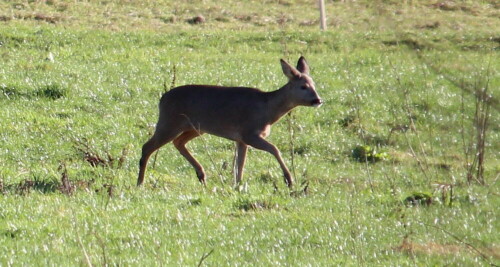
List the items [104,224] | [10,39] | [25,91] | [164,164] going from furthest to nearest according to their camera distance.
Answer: [10,39] → [25,91] → [164,164] → [104,224]

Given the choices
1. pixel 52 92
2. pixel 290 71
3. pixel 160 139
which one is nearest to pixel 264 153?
pixel 290 71

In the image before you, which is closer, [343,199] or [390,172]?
[343,199]

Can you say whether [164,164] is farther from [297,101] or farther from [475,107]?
[475,107]

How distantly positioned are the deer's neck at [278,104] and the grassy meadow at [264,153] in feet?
1.56

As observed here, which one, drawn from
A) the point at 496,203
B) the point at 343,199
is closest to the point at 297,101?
the point at 343,199

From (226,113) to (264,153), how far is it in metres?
2.90

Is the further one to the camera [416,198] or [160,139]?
[160,139]

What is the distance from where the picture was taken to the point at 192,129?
11625 millimetres

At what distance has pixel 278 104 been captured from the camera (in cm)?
1180

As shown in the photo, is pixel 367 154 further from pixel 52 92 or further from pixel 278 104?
pixel 52 92

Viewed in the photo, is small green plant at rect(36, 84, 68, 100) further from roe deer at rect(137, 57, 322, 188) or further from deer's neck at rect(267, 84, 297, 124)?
deer's neck at rect(267, 84, 297, 124)

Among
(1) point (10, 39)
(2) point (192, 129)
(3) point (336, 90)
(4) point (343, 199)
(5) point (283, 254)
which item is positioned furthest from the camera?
(1) point (10, 39)

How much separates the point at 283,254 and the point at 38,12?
22.4 meters

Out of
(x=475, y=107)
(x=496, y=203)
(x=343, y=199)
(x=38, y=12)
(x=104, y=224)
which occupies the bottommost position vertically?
(x=38, y=12)
